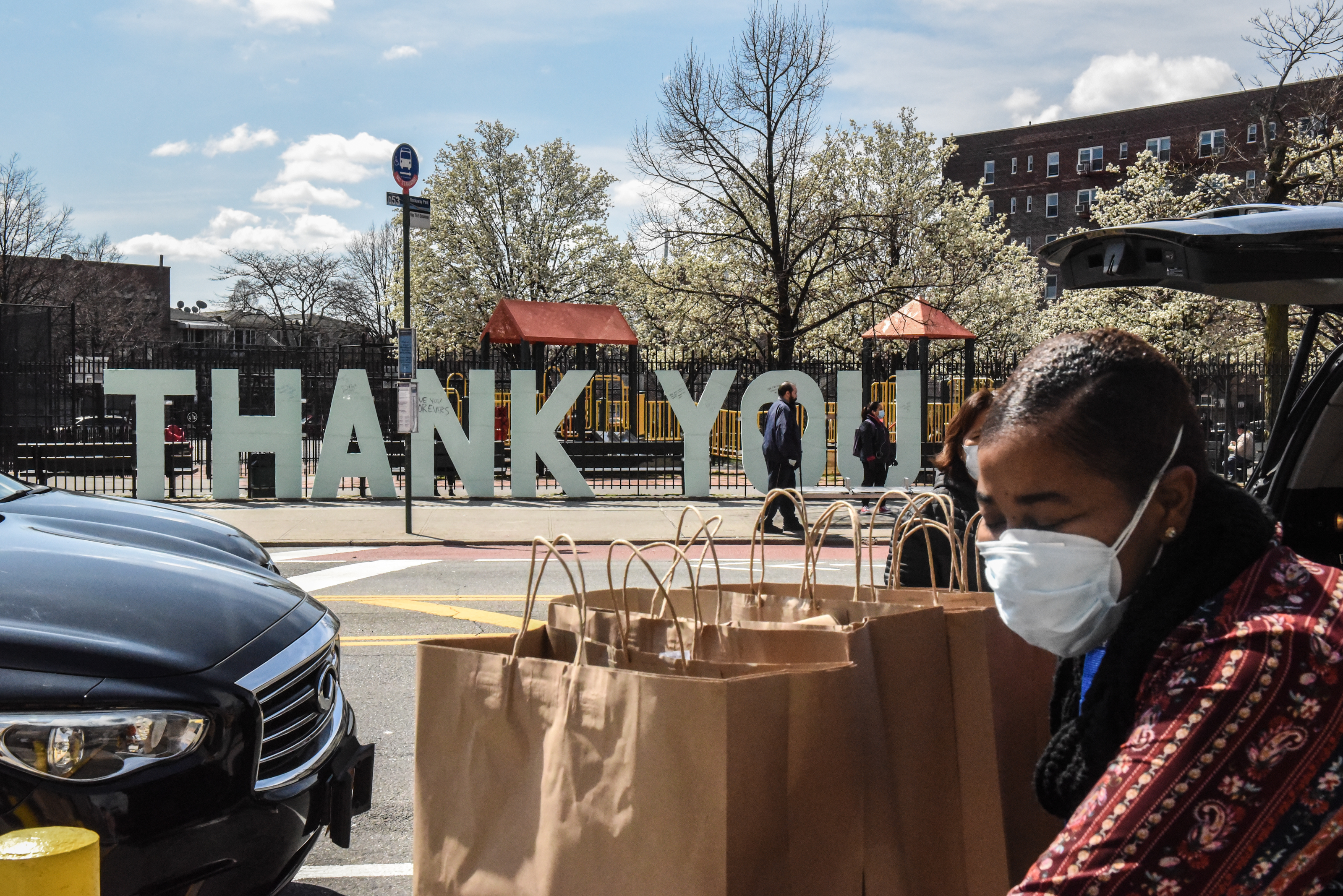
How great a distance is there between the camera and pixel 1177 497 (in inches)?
54.0

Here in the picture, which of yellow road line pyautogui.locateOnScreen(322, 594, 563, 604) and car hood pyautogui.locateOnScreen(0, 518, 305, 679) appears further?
yellow road line pyautogui.locateOnScreen(322, 594, 563, 604)

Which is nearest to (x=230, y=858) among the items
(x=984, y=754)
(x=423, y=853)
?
(x=423, y=853)

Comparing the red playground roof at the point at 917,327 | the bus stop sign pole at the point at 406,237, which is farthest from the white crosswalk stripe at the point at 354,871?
the red playground roof at the point at 917,327

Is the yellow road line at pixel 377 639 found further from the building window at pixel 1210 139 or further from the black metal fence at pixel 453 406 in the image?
the building window at pixel 1210 139

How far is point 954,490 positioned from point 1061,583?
291 cm

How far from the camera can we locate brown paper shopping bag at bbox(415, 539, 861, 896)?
1.97 m

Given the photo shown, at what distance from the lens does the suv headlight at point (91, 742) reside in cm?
251

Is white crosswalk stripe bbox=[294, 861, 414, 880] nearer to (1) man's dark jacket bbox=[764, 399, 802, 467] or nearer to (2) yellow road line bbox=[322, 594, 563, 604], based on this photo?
(2) yellow road line bbox=[322, 594, 563, 604]

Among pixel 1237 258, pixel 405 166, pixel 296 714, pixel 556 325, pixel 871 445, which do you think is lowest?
pixel 296 714

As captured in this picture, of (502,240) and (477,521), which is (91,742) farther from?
(502,240)

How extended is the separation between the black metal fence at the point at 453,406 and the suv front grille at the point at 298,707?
14.7 m

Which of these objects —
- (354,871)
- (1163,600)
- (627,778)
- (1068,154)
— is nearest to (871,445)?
(354,871)

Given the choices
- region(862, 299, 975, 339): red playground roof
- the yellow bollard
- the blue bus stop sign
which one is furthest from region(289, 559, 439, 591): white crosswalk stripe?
region(862, 299, 975, 339): red playground roof

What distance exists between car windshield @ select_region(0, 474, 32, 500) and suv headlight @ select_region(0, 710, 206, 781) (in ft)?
7.00
